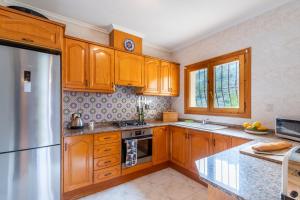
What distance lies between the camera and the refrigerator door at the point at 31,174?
1.39m

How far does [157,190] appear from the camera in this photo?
7.02ft

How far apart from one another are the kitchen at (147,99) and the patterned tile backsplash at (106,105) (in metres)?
0.02

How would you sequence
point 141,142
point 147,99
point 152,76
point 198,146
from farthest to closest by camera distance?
1. point 147,99
2. point 152,76
3. point 141,142
4. point 198,146

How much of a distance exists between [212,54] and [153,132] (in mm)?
1809

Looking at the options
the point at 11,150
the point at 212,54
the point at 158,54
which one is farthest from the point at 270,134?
the point at 11,150

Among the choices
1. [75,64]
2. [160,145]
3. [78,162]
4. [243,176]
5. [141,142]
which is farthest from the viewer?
[160,145]

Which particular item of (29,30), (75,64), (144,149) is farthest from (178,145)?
(29,30)

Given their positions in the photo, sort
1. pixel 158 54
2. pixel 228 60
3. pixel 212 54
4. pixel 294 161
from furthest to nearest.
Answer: pixel 158 54
pixel 212 54
pixel 228 60
pixel 294 161

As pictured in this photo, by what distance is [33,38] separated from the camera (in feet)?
5.08

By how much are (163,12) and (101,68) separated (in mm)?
1250

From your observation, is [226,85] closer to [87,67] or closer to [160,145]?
[160,145]

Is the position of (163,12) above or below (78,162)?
above

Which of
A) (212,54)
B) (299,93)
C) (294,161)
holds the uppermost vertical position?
(212,54)

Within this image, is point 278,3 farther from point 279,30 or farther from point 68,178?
point 68,178
